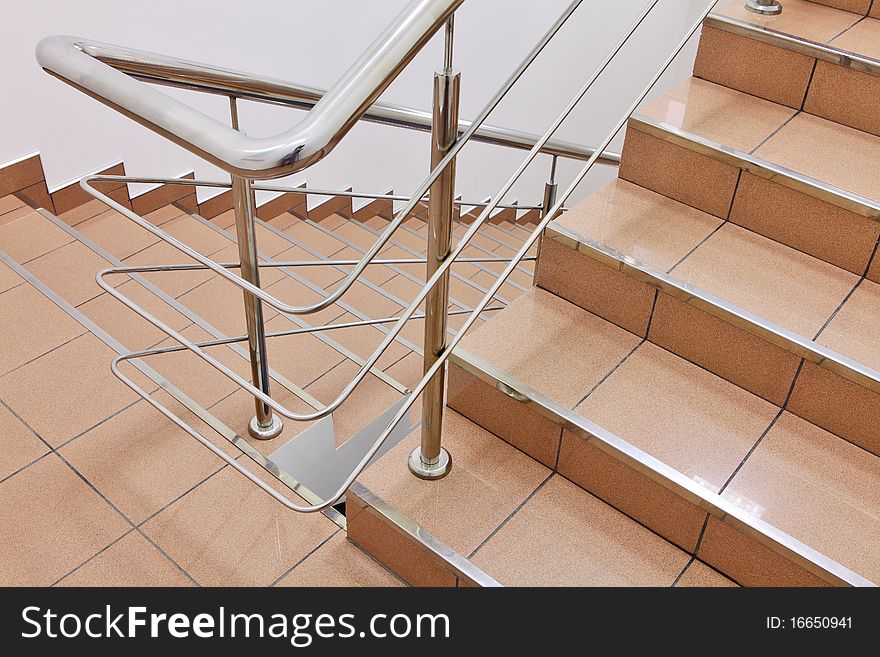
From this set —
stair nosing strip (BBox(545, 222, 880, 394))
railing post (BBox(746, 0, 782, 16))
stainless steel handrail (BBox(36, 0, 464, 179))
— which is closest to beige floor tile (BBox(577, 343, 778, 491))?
stair nosing strip (BBox(545, 222, 880, 394))

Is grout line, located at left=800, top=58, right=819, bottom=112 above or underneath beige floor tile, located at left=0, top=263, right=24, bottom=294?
above

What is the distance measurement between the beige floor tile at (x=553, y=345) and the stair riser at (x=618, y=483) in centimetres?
6

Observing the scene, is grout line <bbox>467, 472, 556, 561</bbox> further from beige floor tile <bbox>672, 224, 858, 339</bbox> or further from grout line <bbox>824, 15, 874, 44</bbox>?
grout line <bbox>824, 15, 874, 44</bbox>

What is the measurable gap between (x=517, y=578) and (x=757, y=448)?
567 millimetres

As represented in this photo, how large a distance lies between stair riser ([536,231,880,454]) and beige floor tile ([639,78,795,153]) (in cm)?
49

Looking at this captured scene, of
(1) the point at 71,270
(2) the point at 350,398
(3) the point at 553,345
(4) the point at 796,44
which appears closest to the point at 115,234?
(1) the point at 71,270

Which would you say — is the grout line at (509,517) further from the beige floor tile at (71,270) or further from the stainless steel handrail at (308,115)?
the beige floor tile at (71,270)

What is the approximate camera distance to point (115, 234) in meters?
2.95

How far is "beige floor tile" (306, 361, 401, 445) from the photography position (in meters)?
2.41

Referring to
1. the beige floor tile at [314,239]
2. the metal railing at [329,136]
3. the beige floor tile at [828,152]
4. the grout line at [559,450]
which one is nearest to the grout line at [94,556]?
the metal railing at [329,136]

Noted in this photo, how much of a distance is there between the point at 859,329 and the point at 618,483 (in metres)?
0.63

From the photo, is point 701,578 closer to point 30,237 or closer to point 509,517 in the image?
point 509,517

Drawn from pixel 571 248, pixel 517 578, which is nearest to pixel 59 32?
pixel 571 248

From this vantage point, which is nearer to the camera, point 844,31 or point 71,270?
point 844,31
